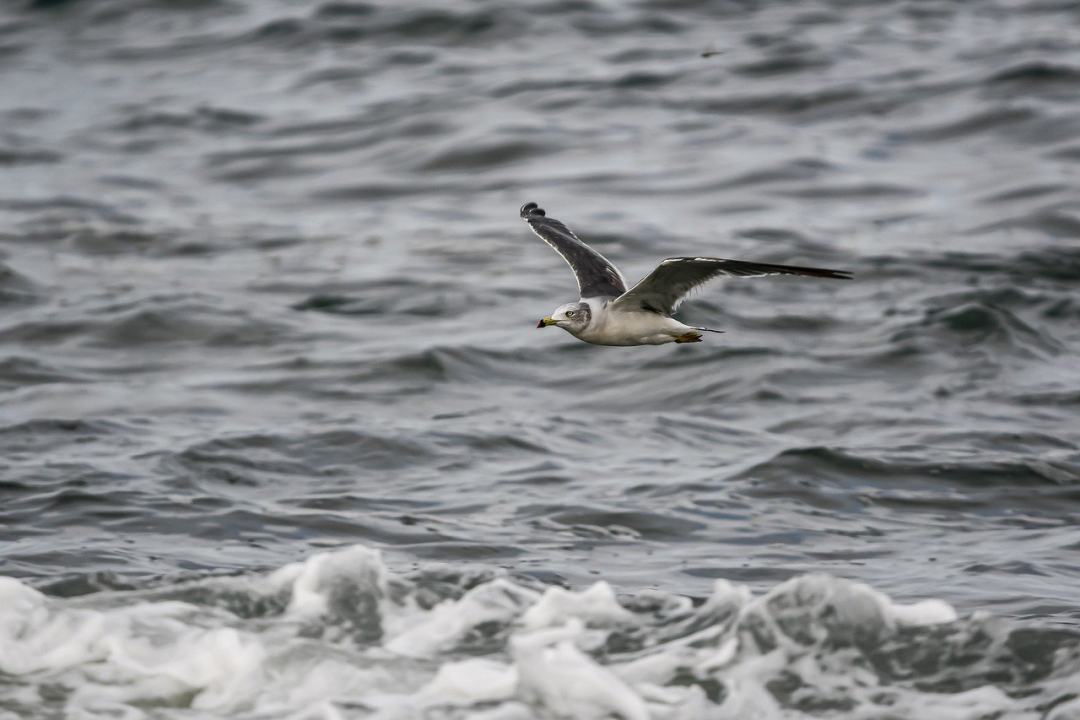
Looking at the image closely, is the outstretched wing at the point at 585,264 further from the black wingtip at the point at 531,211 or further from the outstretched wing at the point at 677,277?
the outstretched wing at the point at 677,277

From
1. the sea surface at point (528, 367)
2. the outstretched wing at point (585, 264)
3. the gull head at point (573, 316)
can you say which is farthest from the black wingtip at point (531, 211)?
the gull head at point (573, 316)

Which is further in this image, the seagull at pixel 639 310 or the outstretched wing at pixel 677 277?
the seagull at pixel 639 310

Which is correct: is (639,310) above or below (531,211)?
below

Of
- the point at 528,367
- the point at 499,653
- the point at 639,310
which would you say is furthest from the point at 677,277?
the point at 528,367

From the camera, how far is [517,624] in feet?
24.3

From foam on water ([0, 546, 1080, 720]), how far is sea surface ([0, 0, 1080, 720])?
0.02 meters

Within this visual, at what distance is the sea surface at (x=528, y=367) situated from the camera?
23.2 ft

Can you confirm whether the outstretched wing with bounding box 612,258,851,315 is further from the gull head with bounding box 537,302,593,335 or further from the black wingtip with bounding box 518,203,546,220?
the black wingtip with bounding box 518,203,546,220

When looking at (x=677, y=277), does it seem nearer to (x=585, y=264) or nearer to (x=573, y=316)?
(x=573, y=316)

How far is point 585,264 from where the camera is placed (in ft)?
27.9

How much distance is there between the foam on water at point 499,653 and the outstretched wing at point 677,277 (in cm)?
128

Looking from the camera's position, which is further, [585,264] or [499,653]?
[585,264]

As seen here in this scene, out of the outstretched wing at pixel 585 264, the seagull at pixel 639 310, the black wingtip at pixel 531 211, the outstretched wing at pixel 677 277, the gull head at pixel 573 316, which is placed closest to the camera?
the outstretched wing at pixel 677 277

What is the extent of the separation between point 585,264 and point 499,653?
223 centimetres
